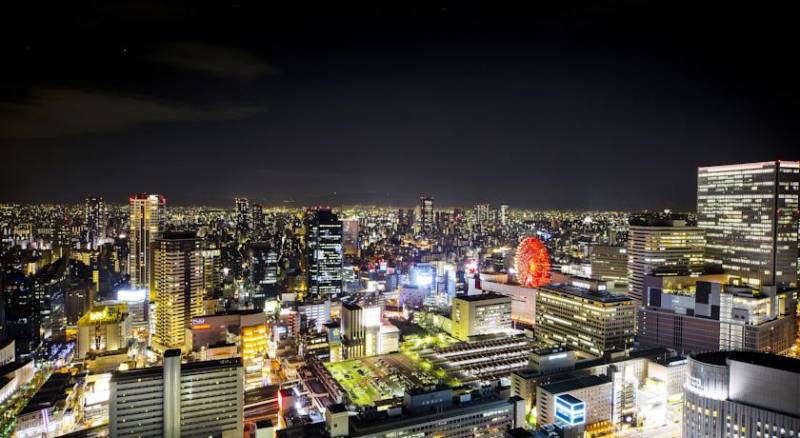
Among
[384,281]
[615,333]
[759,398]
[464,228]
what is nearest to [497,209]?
[464,228]

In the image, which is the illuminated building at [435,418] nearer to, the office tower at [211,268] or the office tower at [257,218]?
the office tower at [211,268]

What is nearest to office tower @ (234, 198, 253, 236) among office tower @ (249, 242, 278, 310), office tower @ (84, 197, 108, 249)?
office tower @ (249, 242, 278, 310)

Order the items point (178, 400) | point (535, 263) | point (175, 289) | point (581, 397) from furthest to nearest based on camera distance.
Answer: point (535, 263), point (175, 289), point (581, 397), point (178, 400)

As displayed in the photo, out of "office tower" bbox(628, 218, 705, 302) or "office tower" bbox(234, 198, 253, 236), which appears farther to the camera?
"office tower" bbox(234, 198, 253, 236)

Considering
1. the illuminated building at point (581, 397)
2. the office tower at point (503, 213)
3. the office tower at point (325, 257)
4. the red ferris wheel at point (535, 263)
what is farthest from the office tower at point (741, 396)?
the office tower at point (503, 213)

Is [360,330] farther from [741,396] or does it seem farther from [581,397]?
Answer: [741,396]

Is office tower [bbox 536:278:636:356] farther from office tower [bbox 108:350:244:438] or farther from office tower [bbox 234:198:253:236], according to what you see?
office tower [bbox 234:198:253:236]

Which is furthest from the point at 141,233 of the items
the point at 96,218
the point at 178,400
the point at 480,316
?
the point at 480,316
